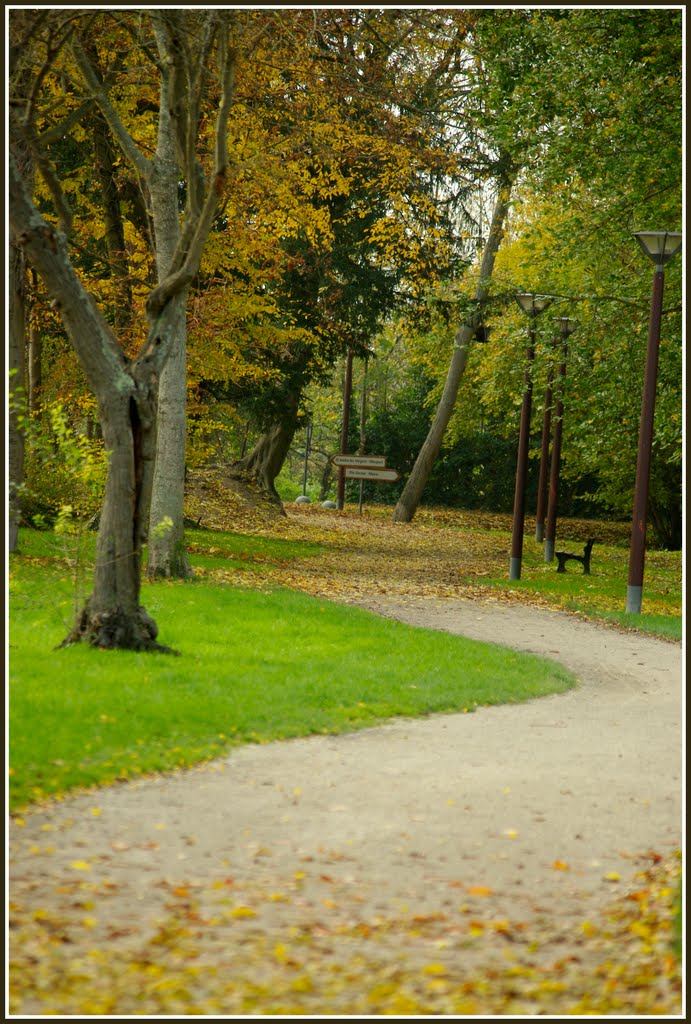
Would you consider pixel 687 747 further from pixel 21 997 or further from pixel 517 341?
pixel 517 341

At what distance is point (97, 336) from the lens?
9.07 m

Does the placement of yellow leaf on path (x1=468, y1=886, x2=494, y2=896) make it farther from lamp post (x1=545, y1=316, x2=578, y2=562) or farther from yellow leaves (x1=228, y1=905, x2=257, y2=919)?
lamp post (x1=545, y1=316, x2=578, y2=562)

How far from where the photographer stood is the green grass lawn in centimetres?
680

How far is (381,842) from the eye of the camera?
5.51 meters

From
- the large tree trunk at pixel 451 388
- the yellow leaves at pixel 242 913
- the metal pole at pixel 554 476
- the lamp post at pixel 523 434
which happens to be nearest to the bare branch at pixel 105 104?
the lamp post at pixel 523 434

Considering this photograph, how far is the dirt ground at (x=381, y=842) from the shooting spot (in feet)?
14.1

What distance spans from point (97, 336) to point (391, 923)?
5.99 m

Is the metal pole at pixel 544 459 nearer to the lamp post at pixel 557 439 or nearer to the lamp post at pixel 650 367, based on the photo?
the lamp post at pixel 557 439

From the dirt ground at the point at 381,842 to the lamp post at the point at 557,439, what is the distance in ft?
37.8

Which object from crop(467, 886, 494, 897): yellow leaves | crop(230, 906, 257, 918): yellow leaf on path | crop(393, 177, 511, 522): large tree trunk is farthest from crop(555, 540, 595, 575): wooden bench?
crop(230, 906, 257, 918): yellow leaf on path

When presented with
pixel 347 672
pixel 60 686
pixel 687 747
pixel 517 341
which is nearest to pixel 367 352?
pixel 517 341

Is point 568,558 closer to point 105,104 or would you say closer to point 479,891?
point 105,104

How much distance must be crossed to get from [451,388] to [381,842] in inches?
1023

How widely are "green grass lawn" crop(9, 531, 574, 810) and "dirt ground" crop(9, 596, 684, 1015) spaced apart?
1.11 feet
